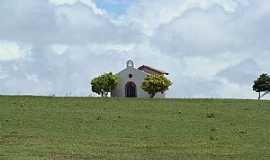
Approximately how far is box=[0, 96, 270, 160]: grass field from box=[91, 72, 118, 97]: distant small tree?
15811mm

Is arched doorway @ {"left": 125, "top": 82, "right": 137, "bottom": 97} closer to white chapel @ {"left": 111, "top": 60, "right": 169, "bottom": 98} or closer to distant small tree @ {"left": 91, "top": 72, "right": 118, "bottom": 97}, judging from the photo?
white chapel @ {"left": 111, "top": 60, "right": 169, "bottom": 98}

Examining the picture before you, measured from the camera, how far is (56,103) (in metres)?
41.7

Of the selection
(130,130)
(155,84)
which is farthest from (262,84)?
(130,130)

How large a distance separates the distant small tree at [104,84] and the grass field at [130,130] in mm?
15811

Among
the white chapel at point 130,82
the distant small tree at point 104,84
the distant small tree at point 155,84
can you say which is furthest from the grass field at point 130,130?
the white chapel at point 130,82

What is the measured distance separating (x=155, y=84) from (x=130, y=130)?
100 ft

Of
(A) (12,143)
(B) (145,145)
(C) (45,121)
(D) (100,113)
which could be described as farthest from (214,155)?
(D) (100,113)

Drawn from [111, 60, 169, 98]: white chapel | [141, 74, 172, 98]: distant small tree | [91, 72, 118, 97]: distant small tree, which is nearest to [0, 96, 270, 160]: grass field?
[91, 72, 118, 97]: distant small tree

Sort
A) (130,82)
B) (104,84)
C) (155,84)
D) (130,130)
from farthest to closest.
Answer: (130,82), (104,84), (155,84), (130,130)

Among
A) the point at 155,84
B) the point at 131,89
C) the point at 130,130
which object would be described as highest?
the point at 155,84

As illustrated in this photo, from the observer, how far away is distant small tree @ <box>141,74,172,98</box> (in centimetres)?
6053

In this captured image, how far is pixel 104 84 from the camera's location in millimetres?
61438

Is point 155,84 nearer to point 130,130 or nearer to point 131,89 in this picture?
point 131,89

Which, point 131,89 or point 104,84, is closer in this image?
point 104,84
